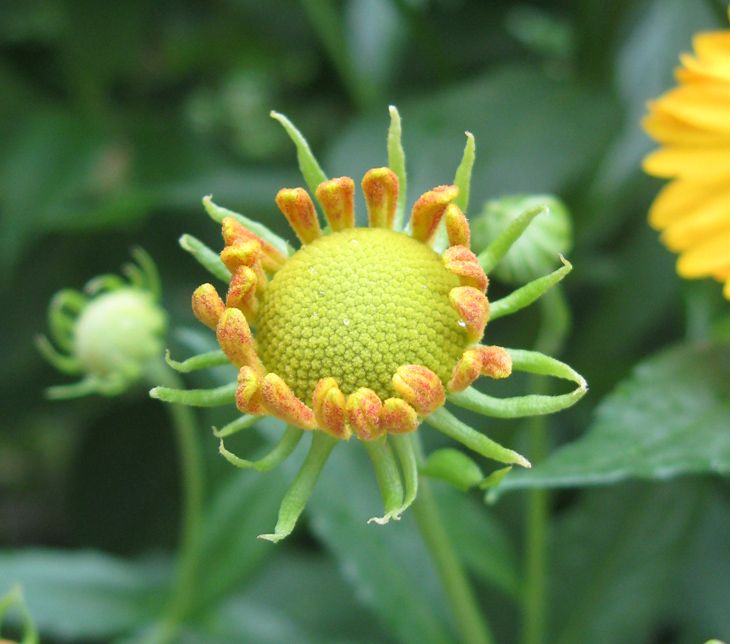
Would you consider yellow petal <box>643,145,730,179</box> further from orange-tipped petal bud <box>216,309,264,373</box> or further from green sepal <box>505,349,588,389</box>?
orange-tipped petal bud <box>216,309,264,373</box>

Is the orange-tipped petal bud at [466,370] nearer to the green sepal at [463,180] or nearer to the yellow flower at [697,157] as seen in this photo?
the green sepal at [463,180]

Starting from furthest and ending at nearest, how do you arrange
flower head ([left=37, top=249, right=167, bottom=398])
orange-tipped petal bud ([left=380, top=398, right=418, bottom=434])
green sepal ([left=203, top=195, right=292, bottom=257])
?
flower head ([left=37, top=249, right=167, bottom=398]) < green sepal ([left=203, top=195, right=292, bottom=257]) < orange-tipped petal bud ([left=380, top=398, right=418, bottom=434])

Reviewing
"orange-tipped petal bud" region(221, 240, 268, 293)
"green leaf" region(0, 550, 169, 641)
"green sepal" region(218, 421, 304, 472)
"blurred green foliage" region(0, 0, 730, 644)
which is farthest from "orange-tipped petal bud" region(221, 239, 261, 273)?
"green leaf" region(0, 550, 169, 641)

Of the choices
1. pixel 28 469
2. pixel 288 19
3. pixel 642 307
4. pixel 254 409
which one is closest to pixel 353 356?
pixel 254 409

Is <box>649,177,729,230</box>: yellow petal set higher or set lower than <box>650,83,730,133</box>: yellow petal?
lower

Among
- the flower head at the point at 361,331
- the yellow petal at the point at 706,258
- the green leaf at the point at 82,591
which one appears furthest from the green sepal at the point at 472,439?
the green leaf at the point at 82,591

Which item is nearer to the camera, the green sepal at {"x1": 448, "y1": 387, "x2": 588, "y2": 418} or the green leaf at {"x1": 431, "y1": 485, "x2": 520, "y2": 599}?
the green sepal at {"x1": 448, "y1": 387, "x2": 588, "y2": 418}

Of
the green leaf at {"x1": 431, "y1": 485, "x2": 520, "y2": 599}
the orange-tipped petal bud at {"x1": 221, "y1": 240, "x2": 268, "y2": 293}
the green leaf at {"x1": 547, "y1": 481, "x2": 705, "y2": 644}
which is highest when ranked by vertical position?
the orange-tipped petal bud at {"x1": 221, "y1": 240, "x2": 268, "y2": 293}

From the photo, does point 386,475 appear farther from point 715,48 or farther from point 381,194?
point 715,48
